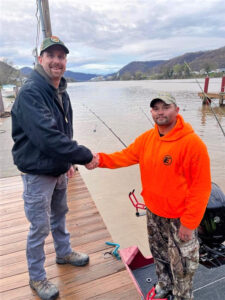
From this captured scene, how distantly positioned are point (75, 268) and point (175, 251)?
1.16 meters

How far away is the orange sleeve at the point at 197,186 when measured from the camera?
5.71 feet

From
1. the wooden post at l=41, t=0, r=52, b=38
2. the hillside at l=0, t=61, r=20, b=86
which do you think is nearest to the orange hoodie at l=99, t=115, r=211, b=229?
the wooden post at l=41, t=0, r=52, b=38

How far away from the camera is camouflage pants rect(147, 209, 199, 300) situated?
194 cm

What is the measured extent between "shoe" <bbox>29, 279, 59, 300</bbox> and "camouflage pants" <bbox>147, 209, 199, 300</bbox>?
1020mm

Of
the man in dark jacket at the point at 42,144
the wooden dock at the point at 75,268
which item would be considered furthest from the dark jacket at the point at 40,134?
the wooden dock at the point at 75,268

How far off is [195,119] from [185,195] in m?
18.2

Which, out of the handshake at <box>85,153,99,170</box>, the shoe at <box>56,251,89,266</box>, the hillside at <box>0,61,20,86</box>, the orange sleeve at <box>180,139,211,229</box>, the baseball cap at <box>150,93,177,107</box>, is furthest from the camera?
the hillside at <box>0,61,20,86</box>

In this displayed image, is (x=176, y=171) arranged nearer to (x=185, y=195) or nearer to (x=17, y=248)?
(x=185, y=195)

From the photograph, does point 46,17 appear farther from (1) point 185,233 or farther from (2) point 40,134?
(1) point 185,233

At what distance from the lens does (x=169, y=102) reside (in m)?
1.88

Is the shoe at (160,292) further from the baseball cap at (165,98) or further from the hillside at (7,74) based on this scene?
the hillside at (7,74)

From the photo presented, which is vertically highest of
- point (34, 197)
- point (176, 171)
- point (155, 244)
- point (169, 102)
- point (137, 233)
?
point (169, 102)

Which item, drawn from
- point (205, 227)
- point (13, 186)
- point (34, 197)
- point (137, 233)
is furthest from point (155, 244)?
point (13, 186)

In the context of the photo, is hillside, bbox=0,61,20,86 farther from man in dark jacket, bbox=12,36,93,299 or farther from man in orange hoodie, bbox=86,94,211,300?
man in orange hoodie, bbox=86,94,211,300
